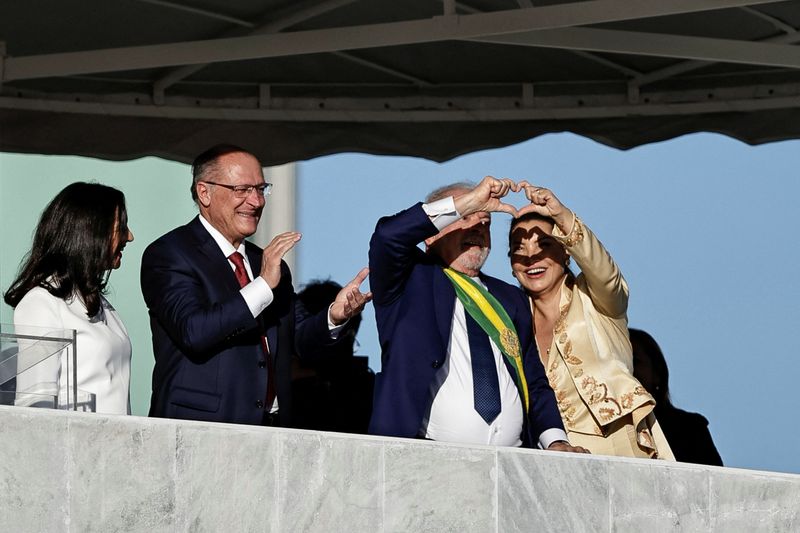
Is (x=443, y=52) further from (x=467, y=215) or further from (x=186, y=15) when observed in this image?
(x=467, y=215)

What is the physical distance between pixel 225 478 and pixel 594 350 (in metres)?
1.27

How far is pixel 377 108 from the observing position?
9.37 m

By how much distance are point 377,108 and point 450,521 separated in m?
5.95

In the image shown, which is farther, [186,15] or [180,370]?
[186,15]

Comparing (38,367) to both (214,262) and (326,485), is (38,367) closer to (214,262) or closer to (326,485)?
(214,262)

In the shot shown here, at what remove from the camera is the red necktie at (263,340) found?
4441 mm

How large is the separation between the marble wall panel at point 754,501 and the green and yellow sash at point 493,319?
41.9 inches

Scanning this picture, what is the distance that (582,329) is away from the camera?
4512 millimetres

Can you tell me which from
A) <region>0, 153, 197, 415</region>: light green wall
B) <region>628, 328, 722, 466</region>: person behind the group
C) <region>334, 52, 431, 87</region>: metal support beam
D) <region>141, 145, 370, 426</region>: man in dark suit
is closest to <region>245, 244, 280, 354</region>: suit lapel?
<region>141, 145, 370, 426</region>: man in dark suit

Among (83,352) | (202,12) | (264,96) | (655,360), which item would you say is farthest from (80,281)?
(264,96)

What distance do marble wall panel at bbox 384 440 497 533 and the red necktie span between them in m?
0.80

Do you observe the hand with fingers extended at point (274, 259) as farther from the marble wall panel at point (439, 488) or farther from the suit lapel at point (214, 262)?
the marble wall panel at point (439, 488)

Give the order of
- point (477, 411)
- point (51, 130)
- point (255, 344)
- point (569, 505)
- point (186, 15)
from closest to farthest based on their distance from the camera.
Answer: point (569, 505) < point (477, 411) < point (255, 344) < point (186, 15) < point (51, 130)

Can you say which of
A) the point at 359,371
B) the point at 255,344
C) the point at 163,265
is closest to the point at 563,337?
the point at 255,344
